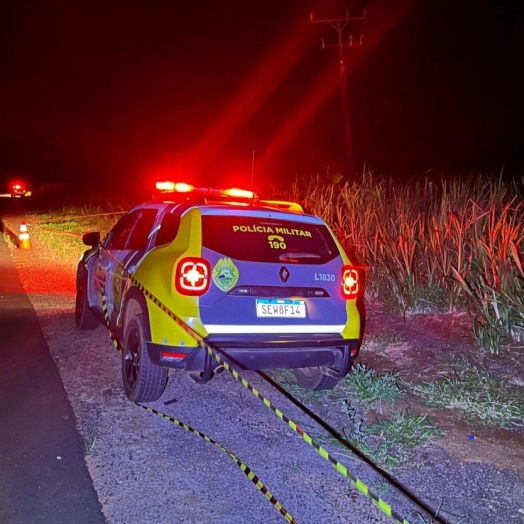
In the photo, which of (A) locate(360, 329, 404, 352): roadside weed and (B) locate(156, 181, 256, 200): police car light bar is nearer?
(B) locate(156, 181, 256, 200): police car light bar

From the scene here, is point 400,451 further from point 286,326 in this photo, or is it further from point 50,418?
point 50,418

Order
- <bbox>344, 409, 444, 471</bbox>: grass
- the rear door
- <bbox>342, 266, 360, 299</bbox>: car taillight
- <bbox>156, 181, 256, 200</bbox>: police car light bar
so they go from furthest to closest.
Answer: <bbox>156, 181, 256, 200</bbox>: police car light bar < <bbox>342, 266, 360, 299</bbox>: car taillight < the rear door < <bbox>344, 409, 444, 471</bbox>: grass

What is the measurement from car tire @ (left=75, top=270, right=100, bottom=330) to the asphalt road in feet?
1.76

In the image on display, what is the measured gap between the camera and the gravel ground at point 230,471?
10.3ft

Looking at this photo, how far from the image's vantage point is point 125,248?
215 inches

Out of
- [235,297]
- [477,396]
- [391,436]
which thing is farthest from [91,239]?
[477,396]

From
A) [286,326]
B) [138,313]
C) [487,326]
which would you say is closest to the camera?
[286,326]


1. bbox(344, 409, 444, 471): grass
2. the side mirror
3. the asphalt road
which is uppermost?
the side mirror

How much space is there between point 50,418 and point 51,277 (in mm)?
6555

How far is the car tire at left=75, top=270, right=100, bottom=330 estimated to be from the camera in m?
6.42

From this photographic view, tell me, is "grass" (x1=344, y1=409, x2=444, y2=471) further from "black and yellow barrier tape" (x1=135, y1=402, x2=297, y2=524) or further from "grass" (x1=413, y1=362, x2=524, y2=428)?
"black and yellow barrier tape" (x1=135, y1=402, x2=297, y2=524)

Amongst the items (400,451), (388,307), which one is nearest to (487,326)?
(388,307)

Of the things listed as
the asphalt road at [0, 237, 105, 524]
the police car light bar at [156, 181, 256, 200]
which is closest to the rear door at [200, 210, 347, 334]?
the police car light bar at [156, 181, 256, 200]

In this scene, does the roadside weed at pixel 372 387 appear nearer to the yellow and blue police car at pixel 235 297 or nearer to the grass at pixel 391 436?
the yellow and blue police car at pixel 235 297
